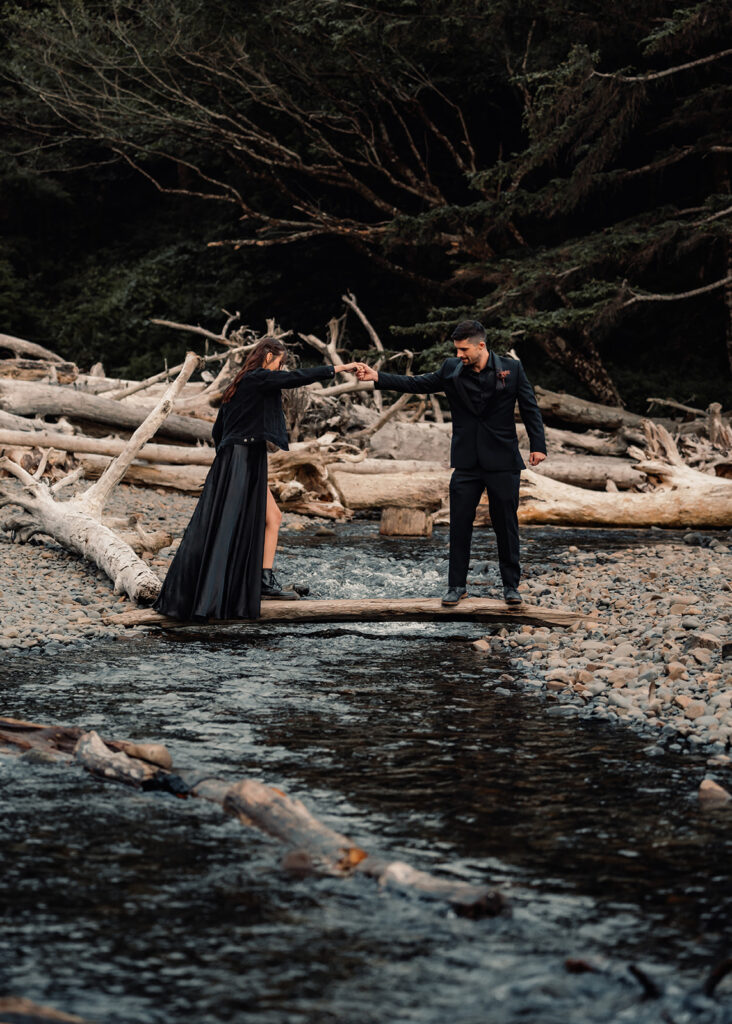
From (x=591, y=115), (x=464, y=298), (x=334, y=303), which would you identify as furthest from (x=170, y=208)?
(x=591, y=115)

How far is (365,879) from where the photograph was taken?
322cm

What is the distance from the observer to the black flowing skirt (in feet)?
22.4

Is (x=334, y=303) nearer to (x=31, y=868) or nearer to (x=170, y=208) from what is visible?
(x=170, y=208)

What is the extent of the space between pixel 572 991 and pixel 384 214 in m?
23.3

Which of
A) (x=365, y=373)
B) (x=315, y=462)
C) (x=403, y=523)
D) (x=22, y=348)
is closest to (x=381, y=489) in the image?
(x=315, y=462)

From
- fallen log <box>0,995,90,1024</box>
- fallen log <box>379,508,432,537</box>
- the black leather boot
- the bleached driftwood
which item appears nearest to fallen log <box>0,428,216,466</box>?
the bleached driftwood

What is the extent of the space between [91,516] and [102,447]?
3.93m

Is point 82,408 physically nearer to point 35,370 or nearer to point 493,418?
point 35,370

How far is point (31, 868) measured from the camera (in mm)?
3234

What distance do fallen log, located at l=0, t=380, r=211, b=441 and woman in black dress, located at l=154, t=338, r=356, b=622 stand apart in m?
6.79

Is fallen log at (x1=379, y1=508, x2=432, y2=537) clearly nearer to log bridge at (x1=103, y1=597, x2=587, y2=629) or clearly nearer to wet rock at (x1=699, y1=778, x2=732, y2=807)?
log bridge at (x1=103, y1=597, x2=587, y2=629)

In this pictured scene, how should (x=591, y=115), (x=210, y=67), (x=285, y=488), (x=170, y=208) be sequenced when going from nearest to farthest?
1. (x=285, y=488)
2. (x=591, y=115)
3. (x=210, y=67)
4. (x=170, y=208)

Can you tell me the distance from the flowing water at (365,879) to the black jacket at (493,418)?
1.70 m

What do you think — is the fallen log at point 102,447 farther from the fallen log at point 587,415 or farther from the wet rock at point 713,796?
the wet rock at point 713,796
